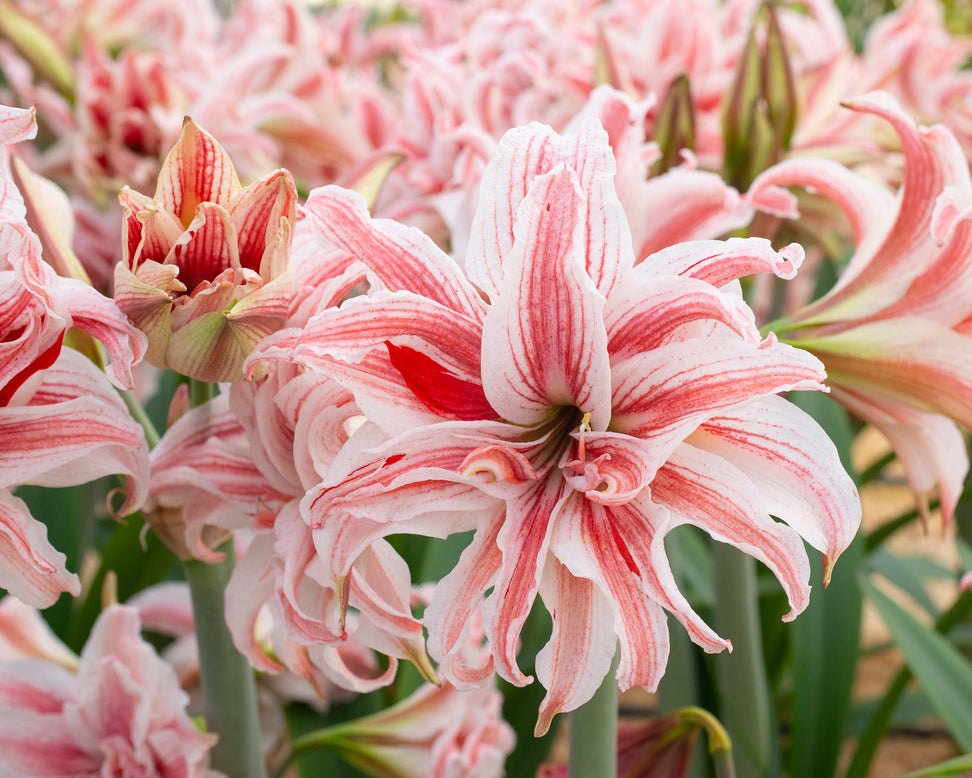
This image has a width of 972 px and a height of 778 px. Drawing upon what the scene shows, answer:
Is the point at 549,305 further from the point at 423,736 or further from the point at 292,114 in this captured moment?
A: the point at 292,114

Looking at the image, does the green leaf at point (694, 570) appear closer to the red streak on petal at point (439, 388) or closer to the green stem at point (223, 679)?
the green stem at point (223, 679)

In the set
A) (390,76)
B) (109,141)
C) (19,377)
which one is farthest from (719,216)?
(390,76)

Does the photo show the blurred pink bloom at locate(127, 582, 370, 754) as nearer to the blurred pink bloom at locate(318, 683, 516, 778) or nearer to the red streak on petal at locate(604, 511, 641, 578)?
the blurred pink bloom at locate(318, 683, 516, 778)

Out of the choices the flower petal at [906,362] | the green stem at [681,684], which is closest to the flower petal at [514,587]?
the flower petal at [906,362]

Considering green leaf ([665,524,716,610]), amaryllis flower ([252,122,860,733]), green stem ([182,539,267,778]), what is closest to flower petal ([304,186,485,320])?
amaryllis flower ([252,122,860,733])

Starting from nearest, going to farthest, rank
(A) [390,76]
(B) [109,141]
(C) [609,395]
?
(C) [609,395] < (B) [109,141] < (A) [390,76]

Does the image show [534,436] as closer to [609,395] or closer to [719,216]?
[609,395]
